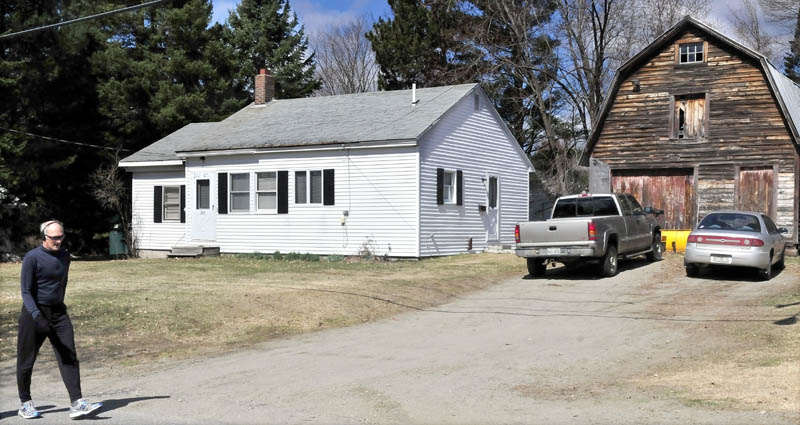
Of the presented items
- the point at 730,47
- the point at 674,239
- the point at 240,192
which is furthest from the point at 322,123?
the point at 730,47

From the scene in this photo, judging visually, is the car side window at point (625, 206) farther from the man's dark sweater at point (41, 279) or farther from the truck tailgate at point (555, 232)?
the man's dark sweater at point (41, 279)

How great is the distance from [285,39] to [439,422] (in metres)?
44.4

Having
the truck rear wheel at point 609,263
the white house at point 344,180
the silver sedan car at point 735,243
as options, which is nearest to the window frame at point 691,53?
the white house at point 344,180

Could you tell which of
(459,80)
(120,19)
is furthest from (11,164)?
(459,80)

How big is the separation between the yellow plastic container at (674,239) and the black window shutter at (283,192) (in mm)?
11887

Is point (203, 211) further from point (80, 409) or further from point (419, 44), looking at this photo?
point (80, 409)

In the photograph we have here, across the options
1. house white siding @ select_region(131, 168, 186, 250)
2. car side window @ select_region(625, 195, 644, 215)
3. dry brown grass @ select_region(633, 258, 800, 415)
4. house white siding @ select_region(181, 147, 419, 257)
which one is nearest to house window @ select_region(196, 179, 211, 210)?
house white siding @ select_region(181, 147, 419, 257)

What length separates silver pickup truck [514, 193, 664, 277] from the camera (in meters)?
18.7

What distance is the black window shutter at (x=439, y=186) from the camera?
2553 centimetres

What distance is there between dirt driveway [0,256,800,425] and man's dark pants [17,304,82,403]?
1.14 feet

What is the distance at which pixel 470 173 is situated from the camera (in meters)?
27.7

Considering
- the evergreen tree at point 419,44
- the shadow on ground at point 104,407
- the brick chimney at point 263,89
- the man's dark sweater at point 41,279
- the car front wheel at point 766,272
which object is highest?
the evergreen tree at point 419,44

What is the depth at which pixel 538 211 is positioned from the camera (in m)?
42.4

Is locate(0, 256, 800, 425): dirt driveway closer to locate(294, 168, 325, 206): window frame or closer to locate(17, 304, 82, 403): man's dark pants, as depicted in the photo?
locate(17, 304, 82, 403): man's dark pants
